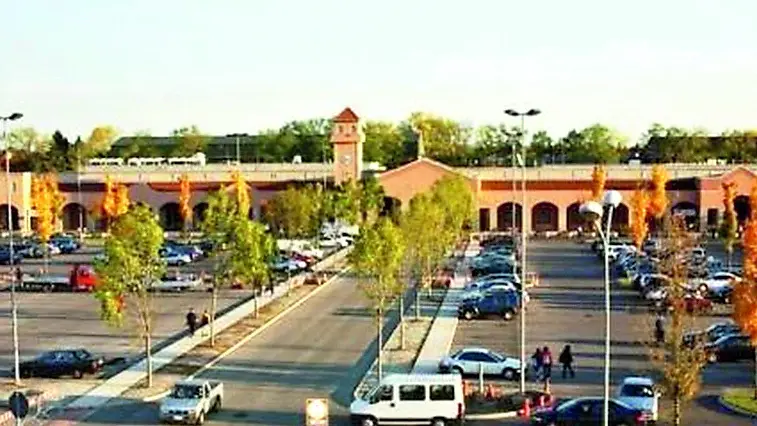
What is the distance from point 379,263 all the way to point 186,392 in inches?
333

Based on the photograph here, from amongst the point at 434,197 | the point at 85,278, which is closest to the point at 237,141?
the point at 434,197

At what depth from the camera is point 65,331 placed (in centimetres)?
4191

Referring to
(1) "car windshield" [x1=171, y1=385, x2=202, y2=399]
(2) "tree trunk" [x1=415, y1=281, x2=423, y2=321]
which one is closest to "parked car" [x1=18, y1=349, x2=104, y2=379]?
(1) "car windshield" [x1=171, y1=385, x2=202, y2=399]

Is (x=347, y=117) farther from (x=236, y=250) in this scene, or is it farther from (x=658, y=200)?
(x=236, y=250)

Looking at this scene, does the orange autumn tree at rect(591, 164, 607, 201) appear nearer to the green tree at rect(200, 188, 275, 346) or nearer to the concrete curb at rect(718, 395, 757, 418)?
the green tree at rect(200, 188, 275, 346)

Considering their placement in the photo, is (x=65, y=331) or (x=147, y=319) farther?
(x=65, y=331)

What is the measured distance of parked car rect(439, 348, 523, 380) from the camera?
32.5 metres

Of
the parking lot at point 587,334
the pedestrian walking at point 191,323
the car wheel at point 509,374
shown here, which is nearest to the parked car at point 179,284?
the pedestrian walking at point 191,323

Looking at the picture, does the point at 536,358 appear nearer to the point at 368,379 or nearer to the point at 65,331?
the point at 368,379

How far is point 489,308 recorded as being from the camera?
44.5 meters

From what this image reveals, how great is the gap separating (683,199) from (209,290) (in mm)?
45670

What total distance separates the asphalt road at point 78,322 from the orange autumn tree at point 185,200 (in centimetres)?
3439

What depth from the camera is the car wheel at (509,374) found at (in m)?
32.6

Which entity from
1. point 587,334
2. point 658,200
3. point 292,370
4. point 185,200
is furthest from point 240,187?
point 292,370
